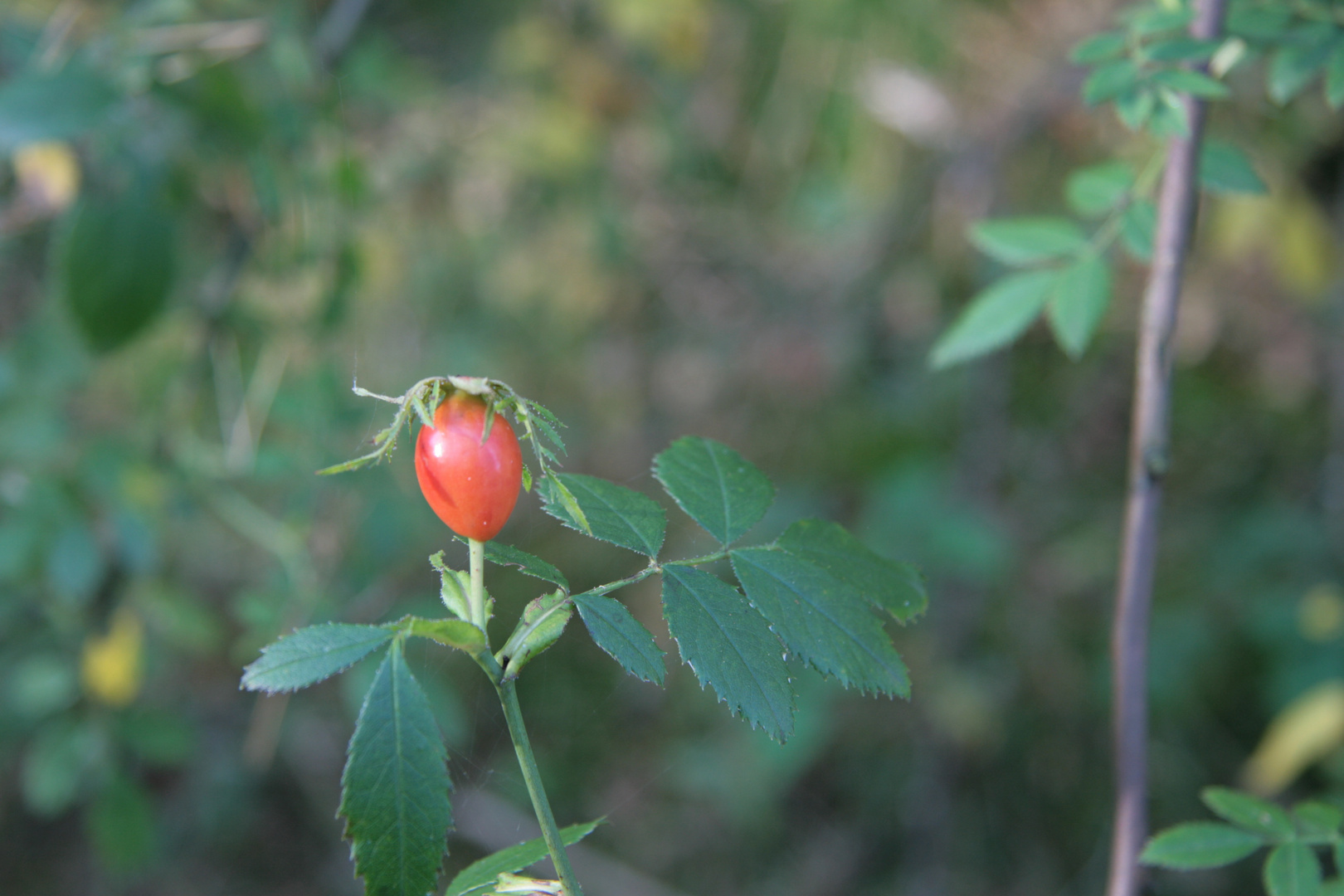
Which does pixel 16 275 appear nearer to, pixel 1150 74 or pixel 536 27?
pixel 536 27

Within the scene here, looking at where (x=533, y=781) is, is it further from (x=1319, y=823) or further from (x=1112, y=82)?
(x=1112, y=82)

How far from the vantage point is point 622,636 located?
19.6 inches

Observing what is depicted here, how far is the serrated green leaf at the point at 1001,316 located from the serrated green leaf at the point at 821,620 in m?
0.43

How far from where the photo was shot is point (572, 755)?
2.41 meters

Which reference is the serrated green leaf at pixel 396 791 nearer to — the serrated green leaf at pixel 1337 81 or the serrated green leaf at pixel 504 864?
the serrated green leaf at pixel 504 864

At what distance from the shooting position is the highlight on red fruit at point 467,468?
47cm

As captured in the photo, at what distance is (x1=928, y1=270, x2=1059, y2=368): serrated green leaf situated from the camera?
3.02 ft

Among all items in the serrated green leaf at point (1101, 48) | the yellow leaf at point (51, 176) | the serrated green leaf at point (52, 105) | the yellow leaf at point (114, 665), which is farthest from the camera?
the yellow leaf at point (114, 665)

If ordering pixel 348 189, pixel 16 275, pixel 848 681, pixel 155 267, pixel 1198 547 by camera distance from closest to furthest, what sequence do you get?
1. pixel 848 681
2. pixel 155 267
3. pixel 348 189
4. pixel 16 275
5. pixel 1198 547

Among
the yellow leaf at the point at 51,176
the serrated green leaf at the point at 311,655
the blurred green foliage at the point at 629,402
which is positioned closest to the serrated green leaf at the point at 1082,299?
the serrated green leaf at the point at 311,655

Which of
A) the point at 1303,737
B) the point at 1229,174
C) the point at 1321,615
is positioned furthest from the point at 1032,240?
the point at 1321,615

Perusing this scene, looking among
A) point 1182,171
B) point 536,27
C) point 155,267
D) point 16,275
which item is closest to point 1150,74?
point 1182,171

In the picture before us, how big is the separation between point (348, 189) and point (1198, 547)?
6.72ft

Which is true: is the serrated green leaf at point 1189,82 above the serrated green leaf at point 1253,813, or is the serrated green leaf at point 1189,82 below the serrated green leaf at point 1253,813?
above
